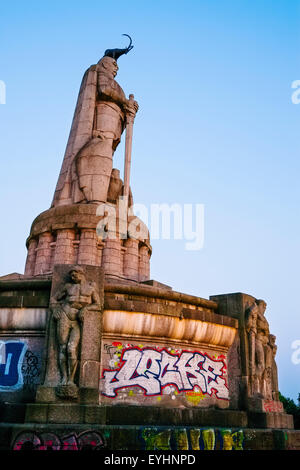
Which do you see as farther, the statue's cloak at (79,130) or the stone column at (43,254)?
the statue's cloak at (79,130)

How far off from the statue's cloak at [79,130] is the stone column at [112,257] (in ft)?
8.24

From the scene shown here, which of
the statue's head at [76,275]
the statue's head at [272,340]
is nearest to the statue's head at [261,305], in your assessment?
the statue's head at [272,340]

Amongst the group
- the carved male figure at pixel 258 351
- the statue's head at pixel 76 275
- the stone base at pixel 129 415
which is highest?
the statue's head at pixel 76 275

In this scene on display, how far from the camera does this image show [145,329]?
10.3 m

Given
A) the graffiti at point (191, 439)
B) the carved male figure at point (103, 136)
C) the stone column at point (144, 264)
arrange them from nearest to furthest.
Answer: the graffiti at point (191, 439)
the stone column at point (144, 264)
the carved male figure at point (103, 136)

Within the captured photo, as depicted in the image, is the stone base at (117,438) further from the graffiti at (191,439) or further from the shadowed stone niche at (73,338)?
the shadowed stone niche at (73,338)

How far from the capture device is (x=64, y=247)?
1421 cm

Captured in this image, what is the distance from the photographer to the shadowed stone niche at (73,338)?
8828 millimetres

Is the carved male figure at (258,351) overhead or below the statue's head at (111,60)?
below

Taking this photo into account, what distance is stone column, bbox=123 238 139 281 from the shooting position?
14781 millimetres

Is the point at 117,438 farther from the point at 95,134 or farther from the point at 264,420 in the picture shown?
the point at 95,134

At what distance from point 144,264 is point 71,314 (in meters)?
6.51

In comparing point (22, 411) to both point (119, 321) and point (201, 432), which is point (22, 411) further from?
point (201, 432)

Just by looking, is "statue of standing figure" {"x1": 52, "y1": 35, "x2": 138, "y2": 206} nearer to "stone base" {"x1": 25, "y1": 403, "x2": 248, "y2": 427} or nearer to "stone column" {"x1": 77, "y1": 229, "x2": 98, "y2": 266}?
"stone column" {"x1": 77, "y1": 229, "x2": 98, "y2": 266}
